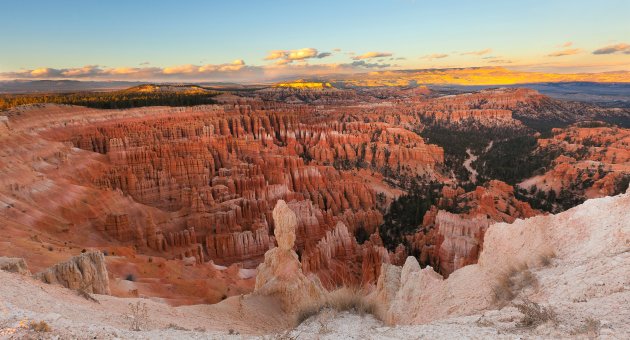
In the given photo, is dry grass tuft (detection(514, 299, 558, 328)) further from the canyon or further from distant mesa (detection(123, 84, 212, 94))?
distant mesa (detection(123, 84, 212, 94))

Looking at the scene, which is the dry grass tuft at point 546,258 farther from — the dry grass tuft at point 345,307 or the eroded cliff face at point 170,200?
the eroded cliff face at point 170,200

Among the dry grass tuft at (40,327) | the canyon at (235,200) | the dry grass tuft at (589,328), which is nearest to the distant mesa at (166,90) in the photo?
the canyon at (235,200)

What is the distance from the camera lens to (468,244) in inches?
819

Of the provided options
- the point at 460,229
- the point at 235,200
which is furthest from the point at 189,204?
the point at 460,229

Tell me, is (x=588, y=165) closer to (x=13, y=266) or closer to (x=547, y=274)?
(x=547, y=274)

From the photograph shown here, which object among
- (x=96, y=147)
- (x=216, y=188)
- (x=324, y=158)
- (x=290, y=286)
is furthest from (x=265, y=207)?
(x=324, y=158)

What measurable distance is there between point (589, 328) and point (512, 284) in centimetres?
239

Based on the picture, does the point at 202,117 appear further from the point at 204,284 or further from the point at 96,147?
the point at 204,284

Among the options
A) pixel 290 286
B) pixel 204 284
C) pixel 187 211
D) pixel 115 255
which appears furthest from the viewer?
pixel 187 211

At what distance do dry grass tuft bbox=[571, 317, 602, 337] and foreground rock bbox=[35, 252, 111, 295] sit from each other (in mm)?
8885

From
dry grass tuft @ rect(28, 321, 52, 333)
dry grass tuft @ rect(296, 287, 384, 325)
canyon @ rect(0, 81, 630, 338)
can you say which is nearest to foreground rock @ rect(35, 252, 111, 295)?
canyon @ rect(0, 81, 630, 338)

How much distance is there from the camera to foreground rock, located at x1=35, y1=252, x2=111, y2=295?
7.98 meters

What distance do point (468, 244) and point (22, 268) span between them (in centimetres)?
1977

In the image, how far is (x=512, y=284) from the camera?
6.21 metres
